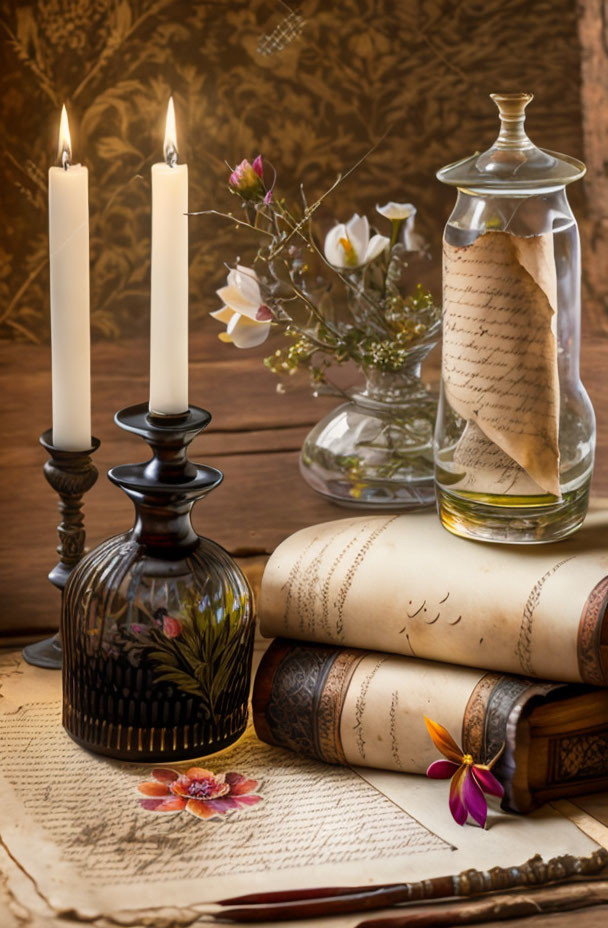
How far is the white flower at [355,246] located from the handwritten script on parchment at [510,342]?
0.71 ft

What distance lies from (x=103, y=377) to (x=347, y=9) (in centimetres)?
48

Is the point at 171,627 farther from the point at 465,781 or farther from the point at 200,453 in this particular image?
the point at 200,453

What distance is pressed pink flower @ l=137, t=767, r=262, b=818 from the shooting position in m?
0.80

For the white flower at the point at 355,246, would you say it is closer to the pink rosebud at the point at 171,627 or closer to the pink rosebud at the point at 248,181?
the pink rosebud at the point at 248,181

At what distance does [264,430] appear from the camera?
132 centimetres

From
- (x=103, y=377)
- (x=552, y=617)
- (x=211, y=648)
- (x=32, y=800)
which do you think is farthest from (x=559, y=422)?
(x=103, y=377)

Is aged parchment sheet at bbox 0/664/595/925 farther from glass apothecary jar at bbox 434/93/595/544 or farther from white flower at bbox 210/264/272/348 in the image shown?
white flower at bbox 210/264/272/348

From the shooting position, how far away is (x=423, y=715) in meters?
0.82

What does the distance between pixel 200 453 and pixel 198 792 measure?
1.67 ft

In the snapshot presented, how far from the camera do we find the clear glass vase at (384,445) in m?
1.09

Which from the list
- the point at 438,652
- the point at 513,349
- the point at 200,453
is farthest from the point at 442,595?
the point at 200,453

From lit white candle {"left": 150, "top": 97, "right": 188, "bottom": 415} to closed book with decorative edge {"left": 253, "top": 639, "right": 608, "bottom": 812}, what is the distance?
0.19 m

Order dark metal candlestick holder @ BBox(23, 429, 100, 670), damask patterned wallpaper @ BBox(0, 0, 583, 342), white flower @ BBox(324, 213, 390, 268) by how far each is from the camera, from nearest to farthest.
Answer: dark metal candlestick holder @ BBox(23, 429, 100, 670) < white flower @ BBox(324, 213, 390, 268) < damask patterned wallpaper @ BBox(0, 0, 583, 342)

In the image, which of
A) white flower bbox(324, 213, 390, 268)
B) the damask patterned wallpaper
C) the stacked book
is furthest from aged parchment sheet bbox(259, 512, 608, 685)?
the damask patterned wallpaper
